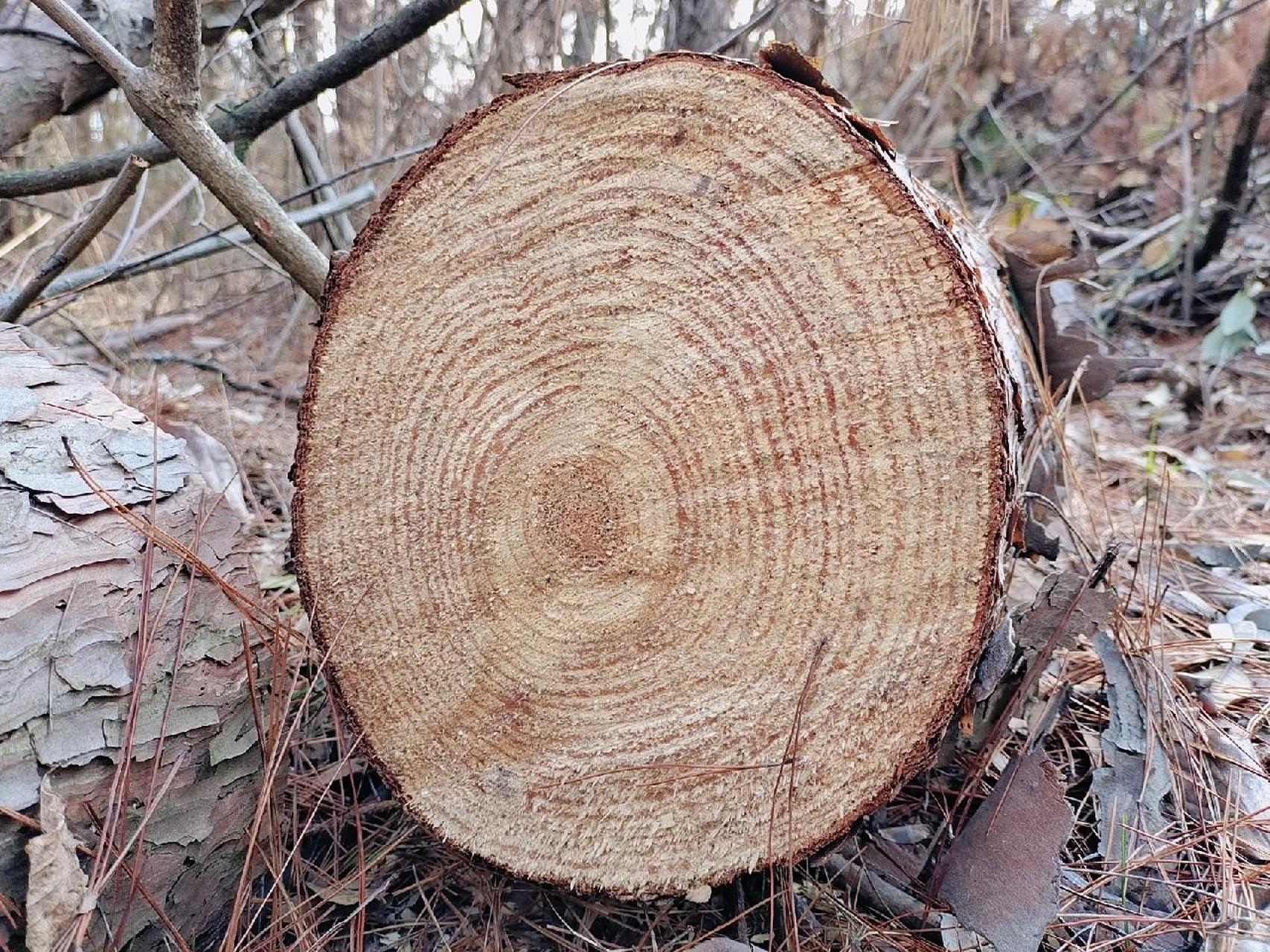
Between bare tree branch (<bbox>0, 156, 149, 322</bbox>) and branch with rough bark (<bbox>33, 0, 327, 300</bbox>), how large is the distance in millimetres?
82

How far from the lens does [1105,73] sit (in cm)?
499

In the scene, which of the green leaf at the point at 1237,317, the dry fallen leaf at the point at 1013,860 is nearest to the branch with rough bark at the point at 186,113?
the dry fallen leaf at the point at 1013,860

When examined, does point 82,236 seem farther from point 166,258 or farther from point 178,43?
point 166,258

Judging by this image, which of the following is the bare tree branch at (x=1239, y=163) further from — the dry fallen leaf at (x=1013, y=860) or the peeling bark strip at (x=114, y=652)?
the peeling bark strip at (x=114, y=652)

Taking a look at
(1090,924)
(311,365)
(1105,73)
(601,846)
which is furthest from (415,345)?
(1105,73)

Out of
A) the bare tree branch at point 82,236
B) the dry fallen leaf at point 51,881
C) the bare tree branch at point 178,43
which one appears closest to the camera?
the dry fallen leaf at point 51,881

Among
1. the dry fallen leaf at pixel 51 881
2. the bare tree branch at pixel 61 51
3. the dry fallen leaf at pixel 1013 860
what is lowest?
the dry fallen leaf at pixel 1013 860

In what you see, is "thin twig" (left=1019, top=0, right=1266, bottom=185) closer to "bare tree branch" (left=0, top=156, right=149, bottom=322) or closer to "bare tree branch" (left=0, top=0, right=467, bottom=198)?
"bare tree branch" (left=0, top=0, right=467, bottom=198)

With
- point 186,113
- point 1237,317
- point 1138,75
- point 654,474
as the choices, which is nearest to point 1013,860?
point 654,474

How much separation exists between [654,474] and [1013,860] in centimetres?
73

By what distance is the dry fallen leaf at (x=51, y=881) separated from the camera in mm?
991

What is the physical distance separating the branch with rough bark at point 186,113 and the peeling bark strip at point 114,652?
0.40m

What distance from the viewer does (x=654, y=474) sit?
3.91 feet

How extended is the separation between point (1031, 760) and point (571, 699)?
27.1 inches
